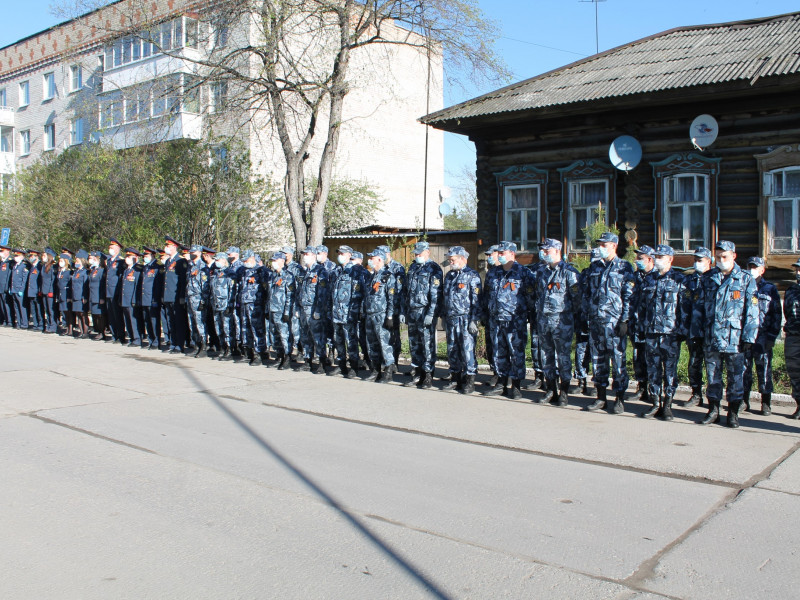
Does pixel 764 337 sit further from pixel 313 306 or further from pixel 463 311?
pixel 313 306

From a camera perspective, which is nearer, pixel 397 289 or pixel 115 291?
pixel 397 289

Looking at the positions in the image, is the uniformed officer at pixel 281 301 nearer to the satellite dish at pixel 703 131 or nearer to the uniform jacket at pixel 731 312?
the uniform jacket at pixel 731 312

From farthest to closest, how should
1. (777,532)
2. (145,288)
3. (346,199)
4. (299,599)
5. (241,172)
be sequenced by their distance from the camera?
(346,199), (241,172), (145,288), (777,532), (299,599)

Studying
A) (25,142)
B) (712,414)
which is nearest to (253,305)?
(712,414)

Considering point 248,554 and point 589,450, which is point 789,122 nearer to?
point 589,450

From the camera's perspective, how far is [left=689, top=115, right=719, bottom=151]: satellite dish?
1375 cm

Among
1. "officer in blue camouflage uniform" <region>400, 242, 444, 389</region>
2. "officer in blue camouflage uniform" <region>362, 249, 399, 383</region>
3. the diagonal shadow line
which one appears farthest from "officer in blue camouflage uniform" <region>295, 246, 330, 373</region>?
the diagonal shadow line

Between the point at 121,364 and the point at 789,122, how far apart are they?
12429 mm

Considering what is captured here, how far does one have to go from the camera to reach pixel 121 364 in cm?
1272

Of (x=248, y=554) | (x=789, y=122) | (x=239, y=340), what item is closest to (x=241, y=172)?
(x=239, y=340)

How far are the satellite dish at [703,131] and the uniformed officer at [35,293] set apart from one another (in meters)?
15.1

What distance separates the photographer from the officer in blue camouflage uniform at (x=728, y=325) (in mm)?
7906

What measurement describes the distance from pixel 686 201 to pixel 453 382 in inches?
272

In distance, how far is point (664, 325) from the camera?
8430 millimetres
